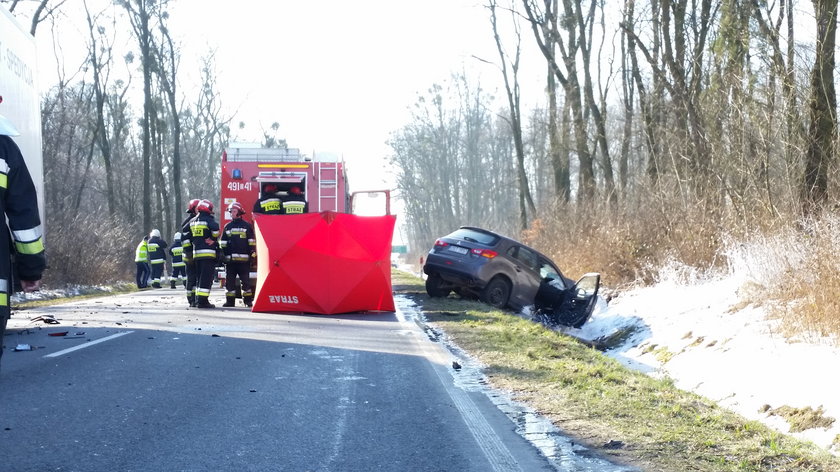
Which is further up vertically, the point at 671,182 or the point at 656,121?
the point at 656,121

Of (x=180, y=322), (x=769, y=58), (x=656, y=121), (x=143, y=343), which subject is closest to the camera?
(x=143, y=343)

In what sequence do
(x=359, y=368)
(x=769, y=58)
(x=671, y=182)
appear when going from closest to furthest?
(x=359, y=368) < (x=769, y=58) < (x=671, y=182)

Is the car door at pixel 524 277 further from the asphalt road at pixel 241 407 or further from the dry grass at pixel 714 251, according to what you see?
the asphalt road at pixel 241 407

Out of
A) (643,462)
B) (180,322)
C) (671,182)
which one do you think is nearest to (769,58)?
(671,182)

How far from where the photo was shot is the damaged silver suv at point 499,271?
18.5m

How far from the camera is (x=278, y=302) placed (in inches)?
634

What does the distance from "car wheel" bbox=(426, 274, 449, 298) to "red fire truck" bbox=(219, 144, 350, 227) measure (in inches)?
103

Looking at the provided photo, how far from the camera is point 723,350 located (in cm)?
1092

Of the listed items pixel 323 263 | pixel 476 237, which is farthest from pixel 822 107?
pixel 323 263

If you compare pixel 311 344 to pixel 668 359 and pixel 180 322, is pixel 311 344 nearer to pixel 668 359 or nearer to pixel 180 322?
pixel 180 322

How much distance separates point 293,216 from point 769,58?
855 centimetres

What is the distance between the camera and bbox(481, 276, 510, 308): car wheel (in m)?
18.7

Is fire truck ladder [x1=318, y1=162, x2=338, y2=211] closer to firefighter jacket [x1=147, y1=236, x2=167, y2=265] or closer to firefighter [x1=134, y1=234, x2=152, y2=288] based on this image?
firefighter jacket [x1=147, y1=236, x2=167, y2=265]

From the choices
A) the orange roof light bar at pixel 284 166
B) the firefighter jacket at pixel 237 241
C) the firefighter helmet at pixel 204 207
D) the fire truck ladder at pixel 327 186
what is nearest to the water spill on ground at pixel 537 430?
the firefighter jacket at pixel 237 241
